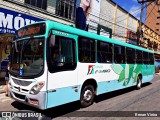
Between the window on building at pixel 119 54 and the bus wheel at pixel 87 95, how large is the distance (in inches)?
87.8

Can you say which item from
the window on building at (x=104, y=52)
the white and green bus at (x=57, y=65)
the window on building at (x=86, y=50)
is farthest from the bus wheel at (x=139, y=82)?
the window on building at (x=86, y=50)

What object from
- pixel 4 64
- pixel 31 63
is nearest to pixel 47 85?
pixel 31 63

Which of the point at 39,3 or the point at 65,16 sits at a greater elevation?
the point at 39,3

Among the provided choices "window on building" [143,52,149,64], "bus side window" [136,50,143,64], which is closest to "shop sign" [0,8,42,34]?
"bus side window" [136,50,143,64]

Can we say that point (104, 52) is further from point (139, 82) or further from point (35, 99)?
point (139, 82)

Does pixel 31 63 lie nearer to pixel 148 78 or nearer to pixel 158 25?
pixel 148 78

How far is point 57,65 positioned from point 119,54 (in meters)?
4.44

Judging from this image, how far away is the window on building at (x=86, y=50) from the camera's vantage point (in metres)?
6.71

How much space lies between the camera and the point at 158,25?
90.0 m

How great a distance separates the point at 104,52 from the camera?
26.3ft

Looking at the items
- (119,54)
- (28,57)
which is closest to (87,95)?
(28,57)

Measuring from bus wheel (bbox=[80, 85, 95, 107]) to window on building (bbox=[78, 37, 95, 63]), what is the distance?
1038 mm

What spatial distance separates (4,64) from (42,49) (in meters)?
8.21

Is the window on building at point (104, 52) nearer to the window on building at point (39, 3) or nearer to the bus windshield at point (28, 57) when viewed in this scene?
the bus windshield at point (28, 57)
